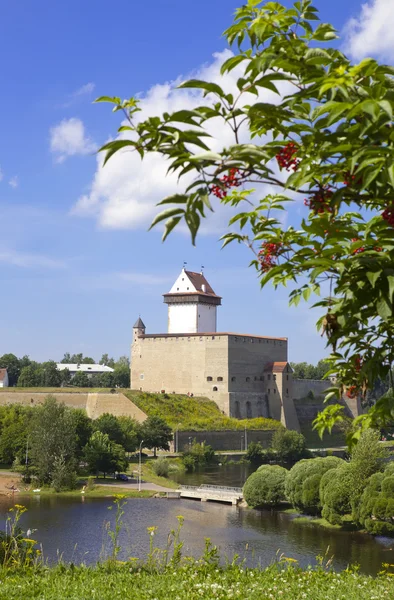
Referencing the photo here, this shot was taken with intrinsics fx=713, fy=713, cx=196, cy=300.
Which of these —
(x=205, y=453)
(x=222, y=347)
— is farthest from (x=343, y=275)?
(x=222, y=347)

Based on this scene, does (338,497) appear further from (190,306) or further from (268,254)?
(190,306)

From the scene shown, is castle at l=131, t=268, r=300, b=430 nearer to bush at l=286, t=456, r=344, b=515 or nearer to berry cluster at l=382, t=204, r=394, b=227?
bush at l=286, t=456, r=344, b=515

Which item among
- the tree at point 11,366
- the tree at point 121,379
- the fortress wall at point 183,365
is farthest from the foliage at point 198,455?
the tree at point 11,366

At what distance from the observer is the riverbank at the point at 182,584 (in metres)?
4.36

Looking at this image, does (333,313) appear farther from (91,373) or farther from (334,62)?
(91,373)

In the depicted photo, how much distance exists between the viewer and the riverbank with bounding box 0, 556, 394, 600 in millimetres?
4359

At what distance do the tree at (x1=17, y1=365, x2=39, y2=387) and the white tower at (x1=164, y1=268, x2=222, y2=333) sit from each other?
57.2 feet

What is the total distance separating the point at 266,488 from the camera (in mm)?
28344

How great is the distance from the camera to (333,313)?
2.74 metres

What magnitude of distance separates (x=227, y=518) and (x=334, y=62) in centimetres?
2541

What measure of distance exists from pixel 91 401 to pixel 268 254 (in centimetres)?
4733

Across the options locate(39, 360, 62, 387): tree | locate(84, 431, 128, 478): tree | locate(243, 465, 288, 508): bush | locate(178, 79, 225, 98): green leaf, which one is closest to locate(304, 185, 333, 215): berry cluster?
locate(178, 79, 225, 98): green leaf

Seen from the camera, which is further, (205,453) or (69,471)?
(205,453)

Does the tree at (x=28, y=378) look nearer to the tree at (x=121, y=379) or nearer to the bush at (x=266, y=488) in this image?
the tree at (x=121, y=379)
